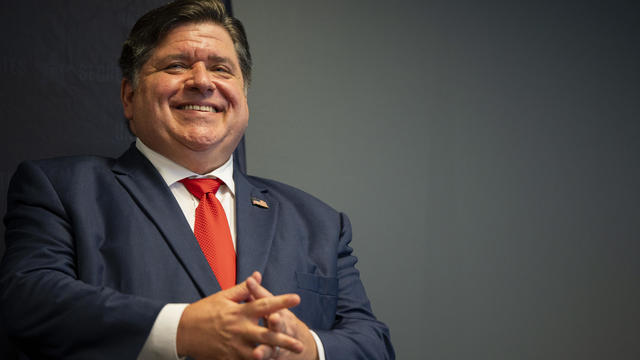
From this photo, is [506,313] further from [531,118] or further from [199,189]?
[199,189]

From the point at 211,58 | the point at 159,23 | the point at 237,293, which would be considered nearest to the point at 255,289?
the point at 237,293

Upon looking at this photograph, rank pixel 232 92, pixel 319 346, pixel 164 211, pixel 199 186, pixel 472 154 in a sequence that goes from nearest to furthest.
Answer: pixel 319 346 < pixel 164 211 < pixel 199 186 < pixel 232 92 < pixel 472 154

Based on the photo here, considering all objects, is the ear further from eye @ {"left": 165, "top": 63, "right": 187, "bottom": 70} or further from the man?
eye @ {"left": 165, "top": 63, "right": 187, "bottom": 70}

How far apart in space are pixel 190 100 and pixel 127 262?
47 centimetres

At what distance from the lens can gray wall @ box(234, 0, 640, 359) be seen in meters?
2.09

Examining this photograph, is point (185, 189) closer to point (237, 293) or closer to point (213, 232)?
point (213, 232)

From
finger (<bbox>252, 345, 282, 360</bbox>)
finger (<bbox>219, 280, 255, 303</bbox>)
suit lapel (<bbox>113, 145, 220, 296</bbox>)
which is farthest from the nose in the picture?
finger (<bbox>252, 345, 282, 360</bbox>)

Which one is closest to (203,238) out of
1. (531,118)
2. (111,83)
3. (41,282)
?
(41,282)

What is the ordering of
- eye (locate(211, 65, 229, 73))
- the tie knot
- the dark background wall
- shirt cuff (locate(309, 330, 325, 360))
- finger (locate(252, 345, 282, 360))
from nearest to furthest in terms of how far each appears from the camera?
finger (locate(252, 345, 282, 360)), shirt cuff (locate(309, 330, 325, 360)), the tie knot, eye (locate(211, 65, 229, 73)), the dark background wall

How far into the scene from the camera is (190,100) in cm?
145

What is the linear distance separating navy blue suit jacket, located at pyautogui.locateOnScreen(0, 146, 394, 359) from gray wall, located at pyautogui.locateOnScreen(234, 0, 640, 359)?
631 millimetres

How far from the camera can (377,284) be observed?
209 cm

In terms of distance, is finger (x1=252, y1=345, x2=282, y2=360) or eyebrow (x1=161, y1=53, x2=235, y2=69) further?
eyebrow (x1=161, y1=53, x2=235, y2=69)

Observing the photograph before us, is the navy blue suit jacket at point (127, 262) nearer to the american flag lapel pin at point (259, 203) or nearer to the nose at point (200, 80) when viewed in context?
the american flag lapel pin at point (259, 203)
